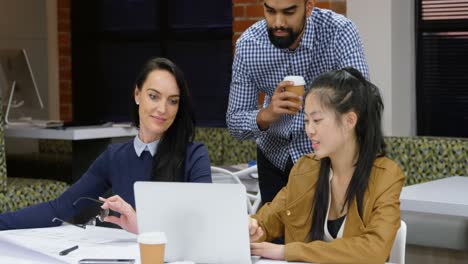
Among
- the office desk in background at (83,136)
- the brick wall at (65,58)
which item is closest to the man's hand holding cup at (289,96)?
the office desk in background at (83,136)

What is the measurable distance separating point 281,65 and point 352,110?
0.75 m

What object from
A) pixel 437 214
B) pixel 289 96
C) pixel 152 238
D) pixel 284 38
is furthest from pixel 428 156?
pixel 152 238

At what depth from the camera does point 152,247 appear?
2047mm

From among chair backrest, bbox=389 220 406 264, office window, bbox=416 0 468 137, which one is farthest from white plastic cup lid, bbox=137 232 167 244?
office window, bbox=416 0 468 137

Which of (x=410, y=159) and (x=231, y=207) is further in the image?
(x=410, y=159)

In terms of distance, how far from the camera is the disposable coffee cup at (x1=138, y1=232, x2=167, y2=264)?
80.7 inches

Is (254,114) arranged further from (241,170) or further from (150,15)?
(150,15)

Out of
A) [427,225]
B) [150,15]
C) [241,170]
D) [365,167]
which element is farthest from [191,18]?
[365,167]

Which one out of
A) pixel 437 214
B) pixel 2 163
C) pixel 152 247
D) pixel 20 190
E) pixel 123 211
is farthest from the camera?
pixel 20 190

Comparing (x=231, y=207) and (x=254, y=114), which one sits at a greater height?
(x=254, y=114)

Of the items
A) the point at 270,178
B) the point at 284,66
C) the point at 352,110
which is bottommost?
the point at 270,178

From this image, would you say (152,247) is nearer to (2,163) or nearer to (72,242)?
(72,242)

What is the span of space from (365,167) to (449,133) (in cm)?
289

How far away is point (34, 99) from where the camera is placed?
616cm
